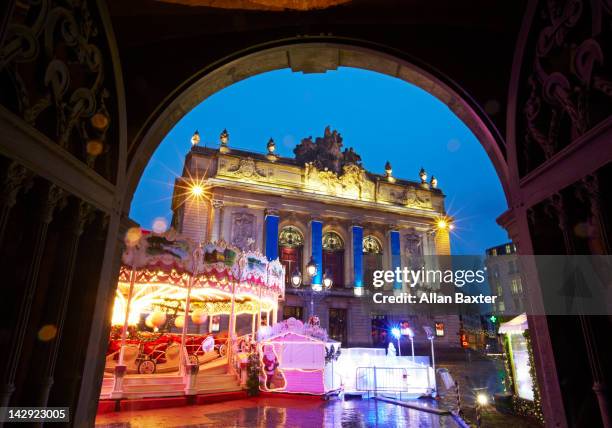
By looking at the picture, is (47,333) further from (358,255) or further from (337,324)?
(358,255)

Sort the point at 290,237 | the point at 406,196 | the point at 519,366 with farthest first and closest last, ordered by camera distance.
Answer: the point at 406,196, the point at 290,237, the point at 519,366

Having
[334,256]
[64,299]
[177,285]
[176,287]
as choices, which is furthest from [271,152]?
[64,299]

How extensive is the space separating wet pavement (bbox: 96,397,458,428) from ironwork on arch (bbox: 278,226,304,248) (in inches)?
704

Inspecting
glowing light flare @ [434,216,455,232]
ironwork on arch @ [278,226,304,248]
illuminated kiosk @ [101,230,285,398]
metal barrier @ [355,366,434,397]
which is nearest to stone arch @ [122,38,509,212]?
illuminated kiosk @ [101,230,285,398]

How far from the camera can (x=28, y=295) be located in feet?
9.86

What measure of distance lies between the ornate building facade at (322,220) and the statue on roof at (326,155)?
9cm

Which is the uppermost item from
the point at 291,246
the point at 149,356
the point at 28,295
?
the point at 291,246

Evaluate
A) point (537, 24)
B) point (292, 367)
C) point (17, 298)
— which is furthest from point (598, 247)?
point (292, 367)

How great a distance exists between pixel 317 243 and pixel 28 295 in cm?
2435

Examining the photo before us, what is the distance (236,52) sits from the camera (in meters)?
4.54

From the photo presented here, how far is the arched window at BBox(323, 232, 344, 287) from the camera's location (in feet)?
92.0

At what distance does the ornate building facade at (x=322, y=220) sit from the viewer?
25.2 metres

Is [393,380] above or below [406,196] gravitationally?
below

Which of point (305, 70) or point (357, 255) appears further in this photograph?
point (357, 255)
